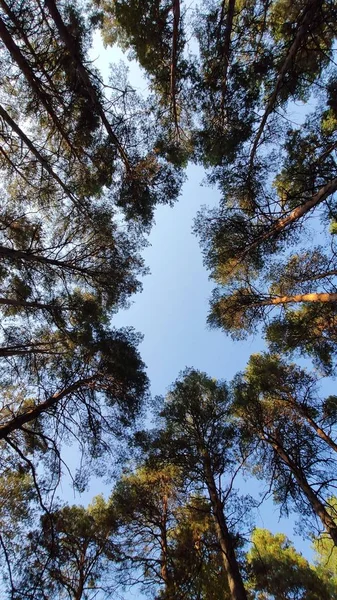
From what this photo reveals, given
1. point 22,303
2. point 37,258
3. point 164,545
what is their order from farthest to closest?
point 164,545
point 37,258
point 22,303

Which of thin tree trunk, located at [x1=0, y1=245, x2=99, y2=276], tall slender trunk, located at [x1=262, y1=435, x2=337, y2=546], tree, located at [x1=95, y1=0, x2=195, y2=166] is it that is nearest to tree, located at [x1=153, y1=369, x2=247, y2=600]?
tall slender trunk, located at [x1=262, y1=435, x2=337, y2=546]

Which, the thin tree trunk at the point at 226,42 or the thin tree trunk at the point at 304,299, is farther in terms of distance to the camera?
the thin tree trunk at the point at 304,299

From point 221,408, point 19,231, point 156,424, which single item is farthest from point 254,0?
point 156,424

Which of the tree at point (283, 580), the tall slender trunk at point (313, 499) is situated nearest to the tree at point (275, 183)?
the tall slender trunk at point (313, 499)

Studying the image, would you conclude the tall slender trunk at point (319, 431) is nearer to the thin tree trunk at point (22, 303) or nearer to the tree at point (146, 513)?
the tree at point (146, 513)

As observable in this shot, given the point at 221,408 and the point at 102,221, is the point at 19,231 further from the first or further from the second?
the point at 221,408

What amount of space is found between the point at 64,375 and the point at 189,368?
15.5 feet

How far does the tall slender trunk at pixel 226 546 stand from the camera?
5496 mm

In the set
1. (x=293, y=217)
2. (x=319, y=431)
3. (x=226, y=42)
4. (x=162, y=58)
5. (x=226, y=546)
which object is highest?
(x=162, y=58)

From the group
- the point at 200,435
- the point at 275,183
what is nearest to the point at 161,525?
the point at 200,435

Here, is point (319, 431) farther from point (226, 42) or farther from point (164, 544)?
point (226, 42)

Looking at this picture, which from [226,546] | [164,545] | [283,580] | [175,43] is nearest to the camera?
[175,43]

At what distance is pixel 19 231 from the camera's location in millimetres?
7504

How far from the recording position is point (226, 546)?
6.17 meters
